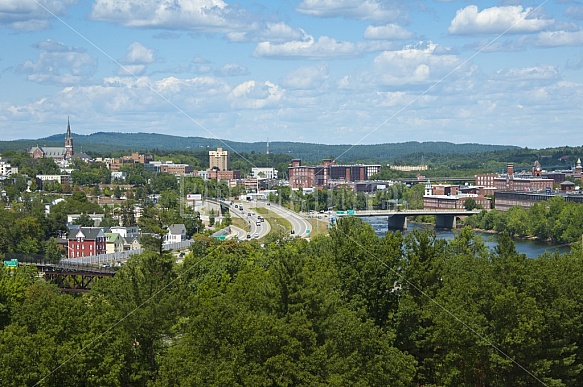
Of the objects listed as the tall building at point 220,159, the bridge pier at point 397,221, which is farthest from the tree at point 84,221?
the tall building at point 220,159

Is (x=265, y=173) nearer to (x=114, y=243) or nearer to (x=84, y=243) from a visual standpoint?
(x=114, y=243)

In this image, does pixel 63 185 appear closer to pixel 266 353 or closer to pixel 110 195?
pixel 110 195

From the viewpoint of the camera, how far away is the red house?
6269 cm

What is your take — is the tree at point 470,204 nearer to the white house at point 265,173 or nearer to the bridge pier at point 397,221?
the bridge pier at point 397,221

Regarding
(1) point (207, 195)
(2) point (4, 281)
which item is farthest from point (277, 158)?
(2) point (4, 281)

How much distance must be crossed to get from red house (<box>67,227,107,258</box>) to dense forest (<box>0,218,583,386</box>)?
39979mm

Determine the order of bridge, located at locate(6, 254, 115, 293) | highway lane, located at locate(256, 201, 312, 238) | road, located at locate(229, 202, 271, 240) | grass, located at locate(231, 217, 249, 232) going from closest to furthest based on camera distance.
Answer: bridge, located at locate(6, 254, 115, 293) < road, located at locate(229, 202, 271, 240) < highway lane, located at locate(256, 201, 312, 238) < grass, located at locate(231, 217, 249, 232)

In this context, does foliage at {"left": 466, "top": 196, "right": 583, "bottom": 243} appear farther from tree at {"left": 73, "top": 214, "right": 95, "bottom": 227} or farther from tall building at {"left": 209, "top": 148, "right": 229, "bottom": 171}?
tall building at {"left": 209, "top": 148, "right": 229, "bottom": 171}

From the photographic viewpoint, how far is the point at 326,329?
18.8 meters

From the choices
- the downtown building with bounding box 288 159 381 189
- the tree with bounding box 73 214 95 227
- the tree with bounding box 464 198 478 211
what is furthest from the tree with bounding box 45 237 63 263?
the downtown building with bounding box 288 159 381 189

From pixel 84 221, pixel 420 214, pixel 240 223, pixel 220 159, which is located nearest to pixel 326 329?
pixel 84 221

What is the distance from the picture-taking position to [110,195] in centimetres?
10981

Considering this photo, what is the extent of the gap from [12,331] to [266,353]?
5031 mm

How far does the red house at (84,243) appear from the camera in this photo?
62688mm
